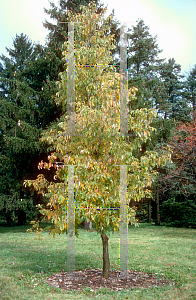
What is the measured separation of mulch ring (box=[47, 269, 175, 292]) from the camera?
418cm

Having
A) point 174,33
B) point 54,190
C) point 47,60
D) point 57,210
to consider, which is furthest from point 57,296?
point 47,60

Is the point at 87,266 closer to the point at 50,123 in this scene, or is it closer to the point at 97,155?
the point at 97,155

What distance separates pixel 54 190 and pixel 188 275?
2.70m

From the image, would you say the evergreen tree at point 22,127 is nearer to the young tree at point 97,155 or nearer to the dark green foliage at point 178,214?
the young tree at point 97,155

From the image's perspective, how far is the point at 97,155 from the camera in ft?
14.6

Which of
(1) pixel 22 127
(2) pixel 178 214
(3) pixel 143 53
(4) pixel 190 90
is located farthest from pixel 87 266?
(4) pixel 190 90

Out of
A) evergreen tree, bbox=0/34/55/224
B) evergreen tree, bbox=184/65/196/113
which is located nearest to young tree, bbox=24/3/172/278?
evergreen tree, bbox=0/34/55/224

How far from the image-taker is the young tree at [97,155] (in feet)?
12.9

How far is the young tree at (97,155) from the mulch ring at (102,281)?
0.77 ft

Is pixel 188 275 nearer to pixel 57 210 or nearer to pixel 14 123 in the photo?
pixel 57 210

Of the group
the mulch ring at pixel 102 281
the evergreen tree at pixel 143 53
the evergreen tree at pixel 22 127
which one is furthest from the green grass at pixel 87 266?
the evergreen tree at pixel 143 53

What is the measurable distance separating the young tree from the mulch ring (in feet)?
0.77

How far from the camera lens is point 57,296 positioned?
12.0ft

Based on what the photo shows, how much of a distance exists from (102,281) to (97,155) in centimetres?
191
